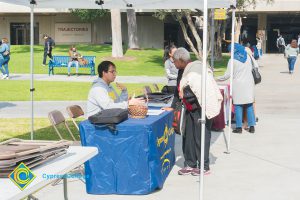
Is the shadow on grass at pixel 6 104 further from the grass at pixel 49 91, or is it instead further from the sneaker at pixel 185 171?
the sneaker at pixel 185 171

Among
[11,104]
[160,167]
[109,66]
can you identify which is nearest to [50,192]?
[160,167]

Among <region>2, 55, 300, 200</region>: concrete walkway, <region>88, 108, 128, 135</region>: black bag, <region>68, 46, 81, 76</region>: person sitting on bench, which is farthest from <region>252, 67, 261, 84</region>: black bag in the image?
<region>68, 46, 81, 76</region>: person sitting on bench

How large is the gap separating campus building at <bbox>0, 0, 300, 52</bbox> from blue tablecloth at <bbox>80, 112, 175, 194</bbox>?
1808 inches

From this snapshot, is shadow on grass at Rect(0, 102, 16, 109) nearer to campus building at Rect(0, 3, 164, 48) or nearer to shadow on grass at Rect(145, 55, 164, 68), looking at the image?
shadow on grass at Rect(145, 55, 164, 68)

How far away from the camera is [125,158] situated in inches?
→ 243

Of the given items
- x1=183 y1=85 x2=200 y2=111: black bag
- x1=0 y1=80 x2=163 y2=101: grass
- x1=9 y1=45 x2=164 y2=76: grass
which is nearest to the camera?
x1=183 y1=85 x2=200 y2=111: black bag

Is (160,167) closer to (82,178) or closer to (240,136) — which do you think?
(82,178)

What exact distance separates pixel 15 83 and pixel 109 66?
1517 centimetres

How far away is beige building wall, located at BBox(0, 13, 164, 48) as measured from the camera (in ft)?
173

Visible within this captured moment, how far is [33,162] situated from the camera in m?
3.35

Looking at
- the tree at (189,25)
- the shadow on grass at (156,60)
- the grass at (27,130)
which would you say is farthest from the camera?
the shadow on grass at (156,60)

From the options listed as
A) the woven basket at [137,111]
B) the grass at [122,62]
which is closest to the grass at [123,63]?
the grass at [122,62]

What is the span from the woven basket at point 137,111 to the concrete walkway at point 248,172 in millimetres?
978

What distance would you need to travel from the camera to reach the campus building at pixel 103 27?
52.6 meters
